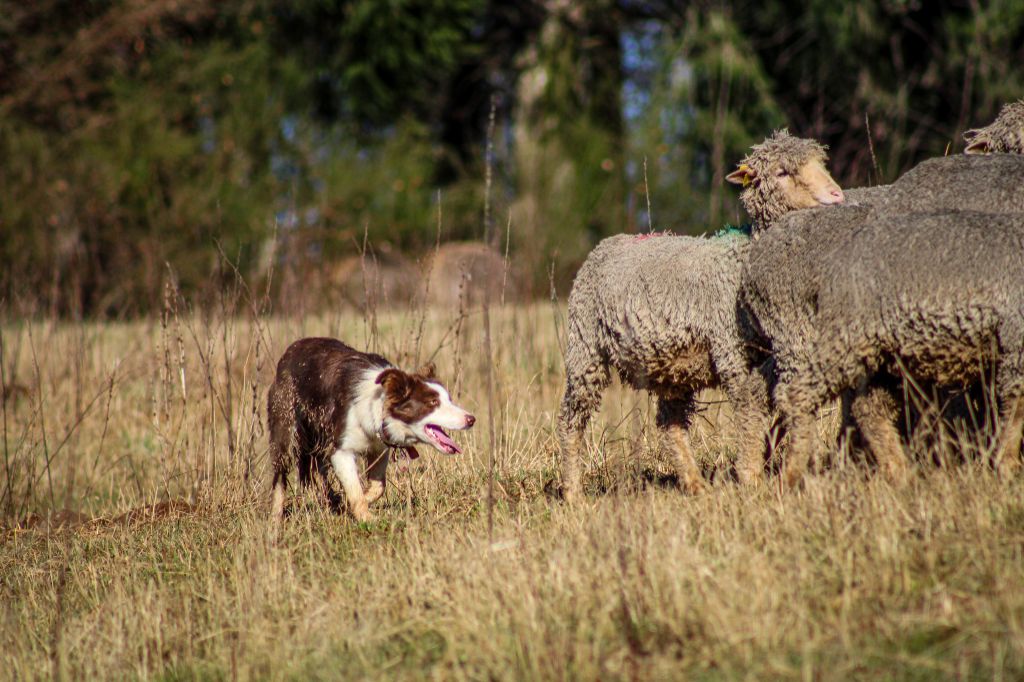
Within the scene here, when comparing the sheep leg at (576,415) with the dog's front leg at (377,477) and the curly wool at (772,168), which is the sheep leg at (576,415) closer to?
the dog's front leg at (377,477)

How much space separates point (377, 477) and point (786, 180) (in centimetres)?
273

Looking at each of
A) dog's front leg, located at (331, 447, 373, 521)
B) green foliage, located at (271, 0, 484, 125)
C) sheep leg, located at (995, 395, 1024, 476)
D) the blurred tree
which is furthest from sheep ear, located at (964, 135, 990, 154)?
green foliage, located at (271, 0, 484, 125)

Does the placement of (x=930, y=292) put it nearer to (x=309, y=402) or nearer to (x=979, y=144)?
(x=979, y=144)

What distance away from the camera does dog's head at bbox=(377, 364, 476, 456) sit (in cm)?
564

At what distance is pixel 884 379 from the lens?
460cm

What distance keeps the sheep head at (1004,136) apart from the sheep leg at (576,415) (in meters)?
2.12

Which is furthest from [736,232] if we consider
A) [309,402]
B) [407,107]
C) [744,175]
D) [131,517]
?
[407,107]

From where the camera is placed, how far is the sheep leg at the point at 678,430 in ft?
18.8

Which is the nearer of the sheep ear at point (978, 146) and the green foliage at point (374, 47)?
the sheep ear at point (978, 146)

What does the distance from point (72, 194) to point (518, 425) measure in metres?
13.4

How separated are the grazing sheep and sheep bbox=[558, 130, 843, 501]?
13.1 inches

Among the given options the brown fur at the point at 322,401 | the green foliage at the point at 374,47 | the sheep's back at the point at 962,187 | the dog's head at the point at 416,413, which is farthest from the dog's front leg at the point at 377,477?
the green foliage at the point at 374,47

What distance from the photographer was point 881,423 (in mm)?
4629

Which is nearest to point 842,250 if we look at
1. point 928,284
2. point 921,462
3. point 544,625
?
point 928,284
